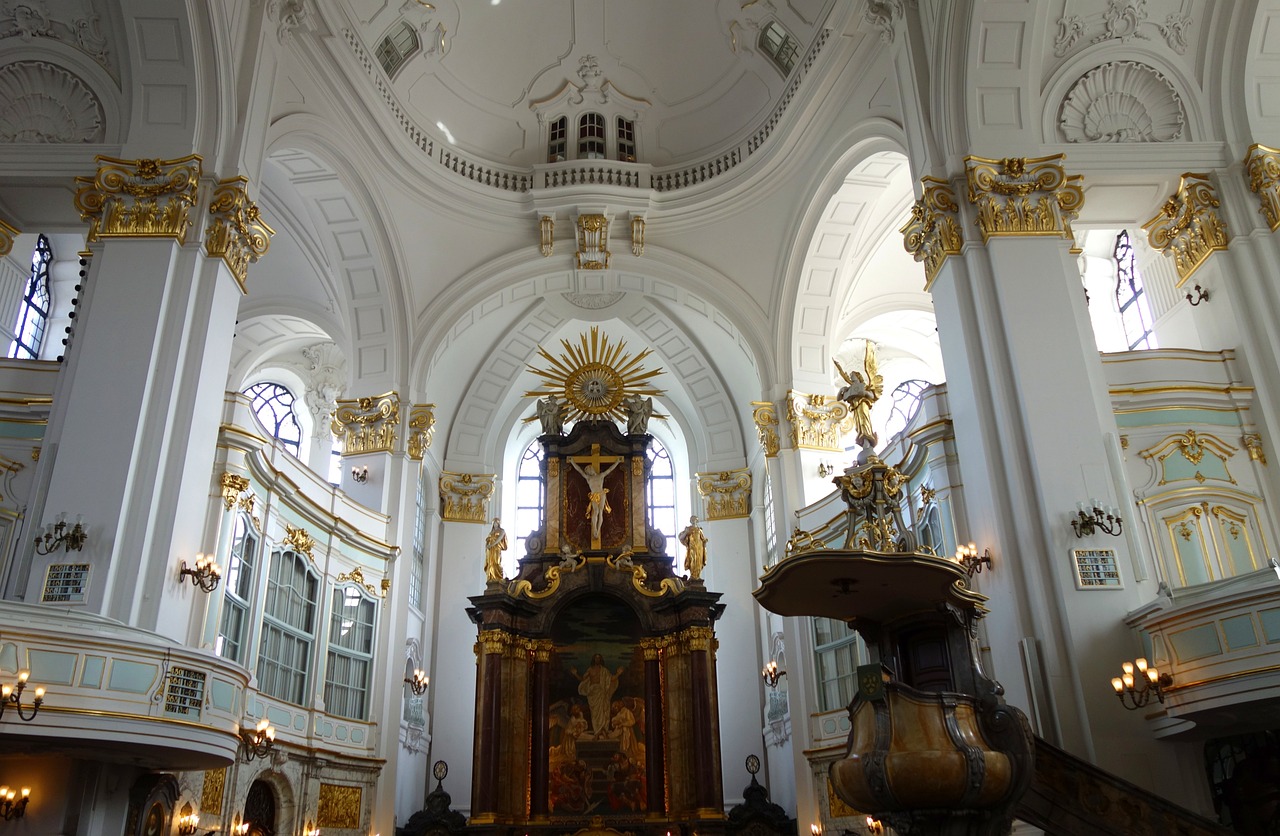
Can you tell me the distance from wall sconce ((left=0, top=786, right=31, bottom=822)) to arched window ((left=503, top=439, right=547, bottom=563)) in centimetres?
1592

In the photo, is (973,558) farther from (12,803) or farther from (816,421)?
(12,803)

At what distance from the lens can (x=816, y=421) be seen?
20.8 meters

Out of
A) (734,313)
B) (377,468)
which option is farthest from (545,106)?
(377,468)

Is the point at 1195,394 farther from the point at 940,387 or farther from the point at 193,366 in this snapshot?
the point at 193,366

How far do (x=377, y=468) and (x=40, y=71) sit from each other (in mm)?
8882

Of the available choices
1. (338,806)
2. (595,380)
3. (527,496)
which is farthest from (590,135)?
(338,806)

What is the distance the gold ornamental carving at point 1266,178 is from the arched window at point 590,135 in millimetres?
13023

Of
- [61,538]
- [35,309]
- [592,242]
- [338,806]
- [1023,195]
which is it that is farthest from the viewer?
[592,242]

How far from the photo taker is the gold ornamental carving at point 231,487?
13844 mm

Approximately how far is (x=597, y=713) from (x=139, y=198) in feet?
42.7

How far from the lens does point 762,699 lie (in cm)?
2223

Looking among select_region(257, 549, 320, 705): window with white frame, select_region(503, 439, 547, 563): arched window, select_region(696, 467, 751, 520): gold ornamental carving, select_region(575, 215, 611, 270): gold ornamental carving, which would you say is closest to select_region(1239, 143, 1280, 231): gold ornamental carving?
select_region(575, 215, 611, 270): gold ornamental carving

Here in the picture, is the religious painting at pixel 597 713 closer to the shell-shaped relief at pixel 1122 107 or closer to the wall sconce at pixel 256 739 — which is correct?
the wall sconce at pixel 256 739

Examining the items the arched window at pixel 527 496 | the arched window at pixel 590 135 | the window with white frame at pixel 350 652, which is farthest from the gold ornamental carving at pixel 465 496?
the arched window at pixel 590 135
